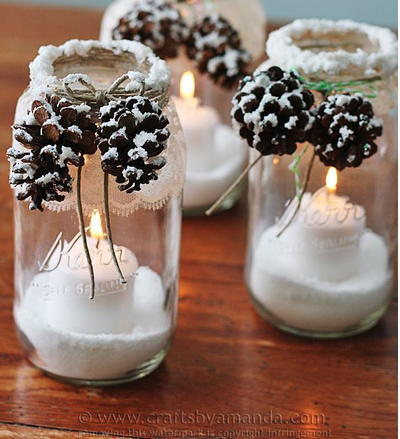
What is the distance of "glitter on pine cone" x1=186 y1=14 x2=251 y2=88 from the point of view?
104cm

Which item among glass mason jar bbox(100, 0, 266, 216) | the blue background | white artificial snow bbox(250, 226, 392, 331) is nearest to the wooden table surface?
white artificial snow bbox(250, 226, 392, 331)

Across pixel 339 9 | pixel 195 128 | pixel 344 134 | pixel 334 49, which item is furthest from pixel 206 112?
pixel 339 9

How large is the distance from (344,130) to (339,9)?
4.12ft

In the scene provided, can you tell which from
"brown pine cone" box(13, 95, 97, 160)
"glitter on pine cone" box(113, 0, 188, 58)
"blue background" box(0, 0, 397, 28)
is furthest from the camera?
"blue background" box(0, 0, 397, 28)

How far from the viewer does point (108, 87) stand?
2.45ft

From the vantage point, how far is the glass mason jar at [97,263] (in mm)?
739

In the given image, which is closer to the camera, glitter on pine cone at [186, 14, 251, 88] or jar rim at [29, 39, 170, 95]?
jar rim at [29, 39, 170, 95]

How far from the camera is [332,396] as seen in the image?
0.78m

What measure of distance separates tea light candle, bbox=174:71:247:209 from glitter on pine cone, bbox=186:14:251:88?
0.09ft

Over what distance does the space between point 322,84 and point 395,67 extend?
0.07 metres

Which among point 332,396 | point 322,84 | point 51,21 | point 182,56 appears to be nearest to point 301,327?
point 332,396

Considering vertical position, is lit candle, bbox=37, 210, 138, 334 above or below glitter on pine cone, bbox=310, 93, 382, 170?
below

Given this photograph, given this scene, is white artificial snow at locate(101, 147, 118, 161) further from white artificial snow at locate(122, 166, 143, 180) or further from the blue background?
the blue background

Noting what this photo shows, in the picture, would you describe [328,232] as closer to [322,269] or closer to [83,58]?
[322,269]
